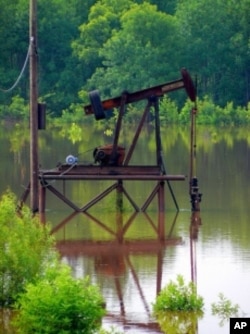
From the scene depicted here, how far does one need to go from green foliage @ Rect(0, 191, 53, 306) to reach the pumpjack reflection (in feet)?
3.31

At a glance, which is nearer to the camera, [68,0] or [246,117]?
[246,117]

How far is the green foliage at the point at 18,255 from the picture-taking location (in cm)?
1467

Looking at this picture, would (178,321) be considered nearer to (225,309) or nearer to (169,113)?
(225,309)

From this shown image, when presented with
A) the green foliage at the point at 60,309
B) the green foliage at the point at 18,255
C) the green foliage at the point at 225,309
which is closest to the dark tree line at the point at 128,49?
the green foliage at the point at 18,255

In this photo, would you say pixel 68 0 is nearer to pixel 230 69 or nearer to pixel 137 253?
pixel 230 69

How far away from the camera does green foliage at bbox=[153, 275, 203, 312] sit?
14.6m

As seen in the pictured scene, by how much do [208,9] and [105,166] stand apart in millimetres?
57566

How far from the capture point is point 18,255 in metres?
14.7

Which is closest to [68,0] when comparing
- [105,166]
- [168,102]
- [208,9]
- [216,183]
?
[208,9]

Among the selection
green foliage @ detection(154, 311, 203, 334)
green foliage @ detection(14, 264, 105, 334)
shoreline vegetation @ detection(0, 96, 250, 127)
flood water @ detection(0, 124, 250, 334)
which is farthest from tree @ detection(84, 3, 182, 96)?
green foliage @ detection(14, 264, 105, 334)

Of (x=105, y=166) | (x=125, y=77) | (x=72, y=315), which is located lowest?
(x=72, y=315)

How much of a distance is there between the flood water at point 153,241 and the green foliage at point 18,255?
3.37ft

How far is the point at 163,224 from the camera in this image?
21.9 metres

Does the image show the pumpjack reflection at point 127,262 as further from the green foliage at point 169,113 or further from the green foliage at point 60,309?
the green foliage at point 169,113
